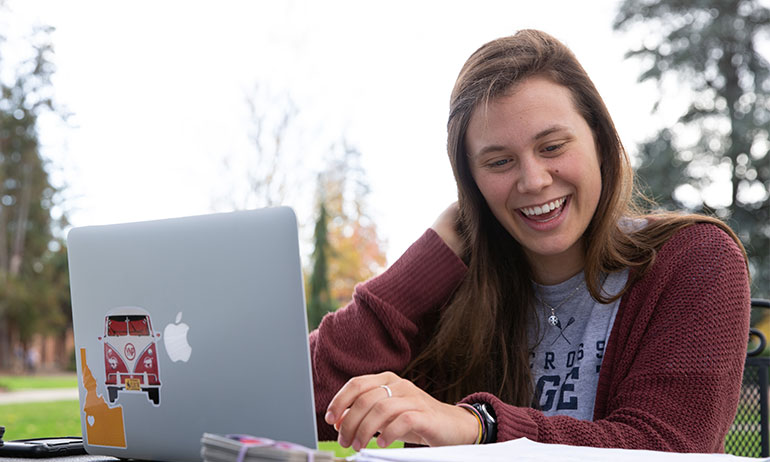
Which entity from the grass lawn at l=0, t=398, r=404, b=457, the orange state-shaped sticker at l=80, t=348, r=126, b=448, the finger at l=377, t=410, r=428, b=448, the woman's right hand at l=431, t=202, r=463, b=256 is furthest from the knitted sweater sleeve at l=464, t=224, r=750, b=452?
the grass lawn at l=0, t=398, r=404, b=457

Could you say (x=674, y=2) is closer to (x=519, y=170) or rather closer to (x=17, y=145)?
(x=519, y=170)

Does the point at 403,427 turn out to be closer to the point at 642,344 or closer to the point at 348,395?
the point at 348,395

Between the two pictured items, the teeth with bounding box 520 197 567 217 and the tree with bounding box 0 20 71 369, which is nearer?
the teeth with bounding box 520 197 567 217

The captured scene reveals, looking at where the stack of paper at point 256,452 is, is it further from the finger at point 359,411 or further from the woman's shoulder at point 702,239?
the woman's shoulder at point 702,239

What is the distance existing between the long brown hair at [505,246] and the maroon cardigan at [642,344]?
0.21ft

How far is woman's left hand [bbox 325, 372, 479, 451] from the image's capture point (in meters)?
1.04

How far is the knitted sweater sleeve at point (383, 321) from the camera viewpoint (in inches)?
66.6

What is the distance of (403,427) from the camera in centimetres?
103

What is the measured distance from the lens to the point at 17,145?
1498cm

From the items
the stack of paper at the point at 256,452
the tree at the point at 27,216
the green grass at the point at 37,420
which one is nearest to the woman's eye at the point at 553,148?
the stack of paper at the point at 256,452

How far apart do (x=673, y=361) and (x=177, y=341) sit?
80 centimetres

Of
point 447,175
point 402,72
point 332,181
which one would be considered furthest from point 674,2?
point 447,175

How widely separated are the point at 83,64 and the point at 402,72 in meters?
4.75

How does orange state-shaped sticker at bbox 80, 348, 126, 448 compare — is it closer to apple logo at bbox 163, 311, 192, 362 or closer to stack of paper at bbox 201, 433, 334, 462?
apple logo at bbox 163, 311, 192, 362
